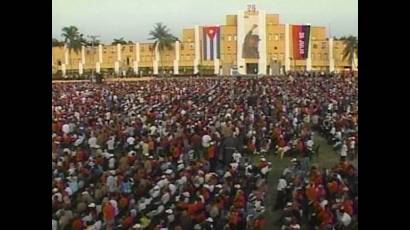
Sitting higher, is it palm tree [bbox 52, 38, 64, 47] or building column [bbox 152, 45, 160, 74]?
palm tree [bbox 52, 38, 64, 47]

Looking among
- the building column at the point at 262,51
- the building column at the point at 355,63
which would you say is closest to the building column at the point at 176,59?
the building column at the point at 262,51

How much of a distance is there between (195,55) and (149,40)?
11.0 inches

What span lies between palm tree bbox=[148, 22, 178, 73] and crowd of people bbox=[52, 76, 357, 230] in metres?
0.22

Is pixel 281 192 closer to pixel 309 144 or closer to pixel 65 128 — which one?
pixel 309 144

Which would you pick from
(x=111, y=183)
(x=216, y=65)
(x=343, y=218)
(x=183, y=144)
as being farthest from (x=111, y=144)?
(x=343, y=218)

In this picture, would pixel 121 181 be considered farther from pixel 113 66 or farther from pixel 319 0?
pixel 319 0

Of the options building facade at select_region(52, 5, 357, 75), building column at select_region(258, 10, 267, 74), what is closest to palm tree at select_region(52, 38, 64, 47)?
building facade at select_region(52, 5, 357, 75)

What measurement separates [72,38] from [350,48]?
1584mm

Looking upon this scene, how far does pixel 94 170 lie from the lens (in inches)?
134

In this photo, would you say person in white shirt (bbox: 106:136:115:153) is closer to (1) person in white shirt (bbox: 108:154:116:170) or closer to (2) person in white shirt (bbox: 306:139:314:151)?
(1) person in white shirt (bbox: 108:154:116:170)

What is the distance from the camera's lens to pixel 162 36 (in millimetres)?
3439

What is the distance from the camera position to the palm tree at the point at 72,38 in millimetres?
3410

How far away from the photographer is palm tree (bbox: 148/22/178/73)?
11.2 ft
